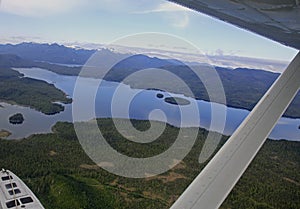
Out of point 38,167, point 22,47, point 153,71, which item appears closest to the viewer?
point 38,167

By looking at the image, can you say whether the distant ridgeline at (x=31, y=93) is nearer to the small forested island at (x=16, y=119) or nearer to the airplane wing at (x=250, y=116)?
the small forested island at (x=16, y=119)

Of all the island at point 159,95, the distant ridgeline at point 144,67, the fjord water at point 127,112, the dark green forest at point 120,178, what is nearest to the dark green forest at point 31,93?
the distant ridgeline at point 144,67

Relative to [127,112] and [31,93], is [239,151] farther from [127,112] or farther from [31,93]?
[31,93]

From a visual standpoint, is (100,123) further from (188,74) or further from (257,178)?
(188,74)

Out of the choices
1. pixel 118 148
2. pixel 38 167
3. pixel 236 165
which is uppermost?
pixel 236 165

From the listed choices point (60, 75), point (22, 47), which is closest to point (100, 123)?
point (60, 75)

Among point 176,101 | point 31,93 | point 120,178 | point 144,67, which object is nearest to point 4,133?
point 31,93

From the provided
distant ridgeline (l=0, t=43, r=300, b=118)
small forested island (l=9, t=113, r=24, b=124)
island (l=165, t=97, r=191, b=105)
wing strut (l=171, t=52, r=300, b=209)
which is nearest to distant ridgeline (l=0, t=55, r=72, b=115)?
distant ridgeline (l=0, t=43, r=300, b=118)
